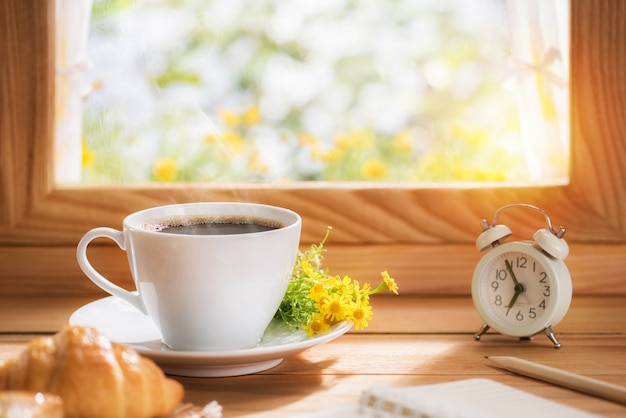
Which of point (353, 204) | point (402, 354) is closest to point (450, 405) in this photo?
point (402, 354)

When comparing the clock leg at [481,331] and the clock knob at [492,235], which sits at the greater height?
the clock knob at [492,235]

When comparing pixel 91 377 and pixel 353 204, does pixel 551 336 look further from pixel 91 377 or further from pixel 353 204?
pixel 91 377

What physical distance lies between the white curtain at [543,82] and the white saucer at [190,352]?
0.52m

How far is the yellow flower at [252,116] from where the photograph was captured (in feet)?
4.54

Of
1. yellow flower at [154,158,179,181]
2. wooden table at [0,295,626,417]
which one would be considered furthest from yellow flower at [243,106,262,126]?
wooden table at [0,295,626,417]

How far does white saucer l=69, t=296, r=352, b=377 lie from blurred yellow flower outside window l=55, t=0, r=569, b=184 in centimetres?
40

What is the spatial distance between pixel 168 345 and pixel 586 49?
2.44ft

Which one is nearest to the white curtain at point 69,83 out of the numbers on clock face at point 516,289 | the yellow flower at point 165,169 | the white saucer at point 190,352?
the yellow flower at point 165,169

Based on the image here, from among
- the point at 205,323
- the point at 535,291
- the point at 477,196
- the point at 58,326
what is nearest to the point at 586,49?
the point at 477,196

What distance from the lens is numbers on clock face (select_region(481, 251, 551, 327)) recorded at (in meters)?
0.96

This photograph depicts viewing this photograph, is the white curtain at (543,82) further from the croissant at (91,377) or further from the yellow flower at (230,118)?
the croissant at (91,377)

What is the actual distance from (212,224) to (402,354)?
0.27 m

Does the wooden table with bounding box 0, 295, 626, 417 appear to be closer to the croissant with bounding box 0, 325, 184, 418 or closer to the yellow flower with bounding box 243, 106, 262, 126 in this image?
the croissant with bounding box 0, 325, 184, 418

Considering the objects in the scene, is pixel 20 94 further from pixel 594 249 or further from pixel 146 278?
pixel 594 249
